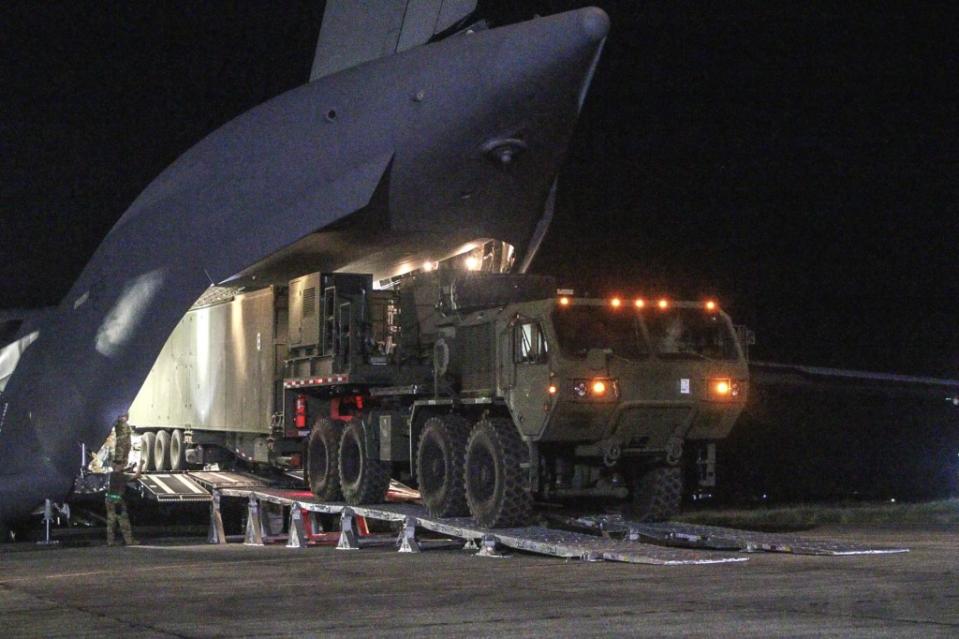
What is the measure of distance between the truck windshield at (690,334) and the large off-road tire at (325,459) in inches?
215

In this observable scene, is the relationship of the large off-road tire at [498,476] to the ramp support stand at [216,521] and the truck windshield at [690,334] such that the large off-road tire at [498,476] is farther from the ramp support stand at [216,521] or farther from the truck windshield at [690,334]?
the ramp support stand at [216,521]

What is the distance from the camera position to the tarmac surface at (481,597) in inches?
281

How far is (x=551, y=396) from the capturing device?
12.3 m

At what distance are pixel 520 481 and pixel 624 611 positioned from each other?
525 centimetres

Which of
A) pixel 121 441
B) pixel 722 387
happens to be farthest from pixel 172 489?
pixel 722 387

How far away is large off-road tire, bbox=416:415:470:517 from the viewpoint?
13969 mm

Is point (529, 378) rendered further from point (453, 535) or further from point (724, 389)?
point (724, 389)

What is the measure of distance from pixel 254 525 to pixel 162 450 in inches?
305

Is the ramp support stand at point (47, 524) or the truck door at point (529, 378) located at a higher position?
the truck door at point (529, 378)

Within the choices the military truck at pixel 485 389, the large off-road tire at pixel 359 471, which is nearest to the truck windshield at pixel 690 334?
the military truck at pixel 485 389

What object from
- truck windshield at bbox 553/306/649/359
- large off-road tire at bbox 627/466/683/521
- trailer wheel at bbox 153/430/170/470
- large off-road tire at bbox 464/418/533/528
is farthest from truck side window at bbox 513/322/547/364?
trailer wheel at bbox 153/430/170/470

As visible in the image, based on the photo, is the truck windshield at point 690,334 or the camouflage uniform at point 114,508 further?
the camouflage uniform at point 114,508

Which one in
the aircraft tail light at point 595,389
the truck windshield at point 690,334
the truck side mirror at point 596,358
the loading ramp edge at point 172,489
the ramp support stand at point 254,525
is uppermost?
the truck windshield at point 690,334

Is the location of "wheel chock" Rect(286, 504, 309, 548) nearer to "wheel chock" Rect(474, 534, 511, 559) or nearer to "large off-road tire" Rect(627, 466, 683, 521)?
"wheel chock" Rect(474, 534, 511, 559)
